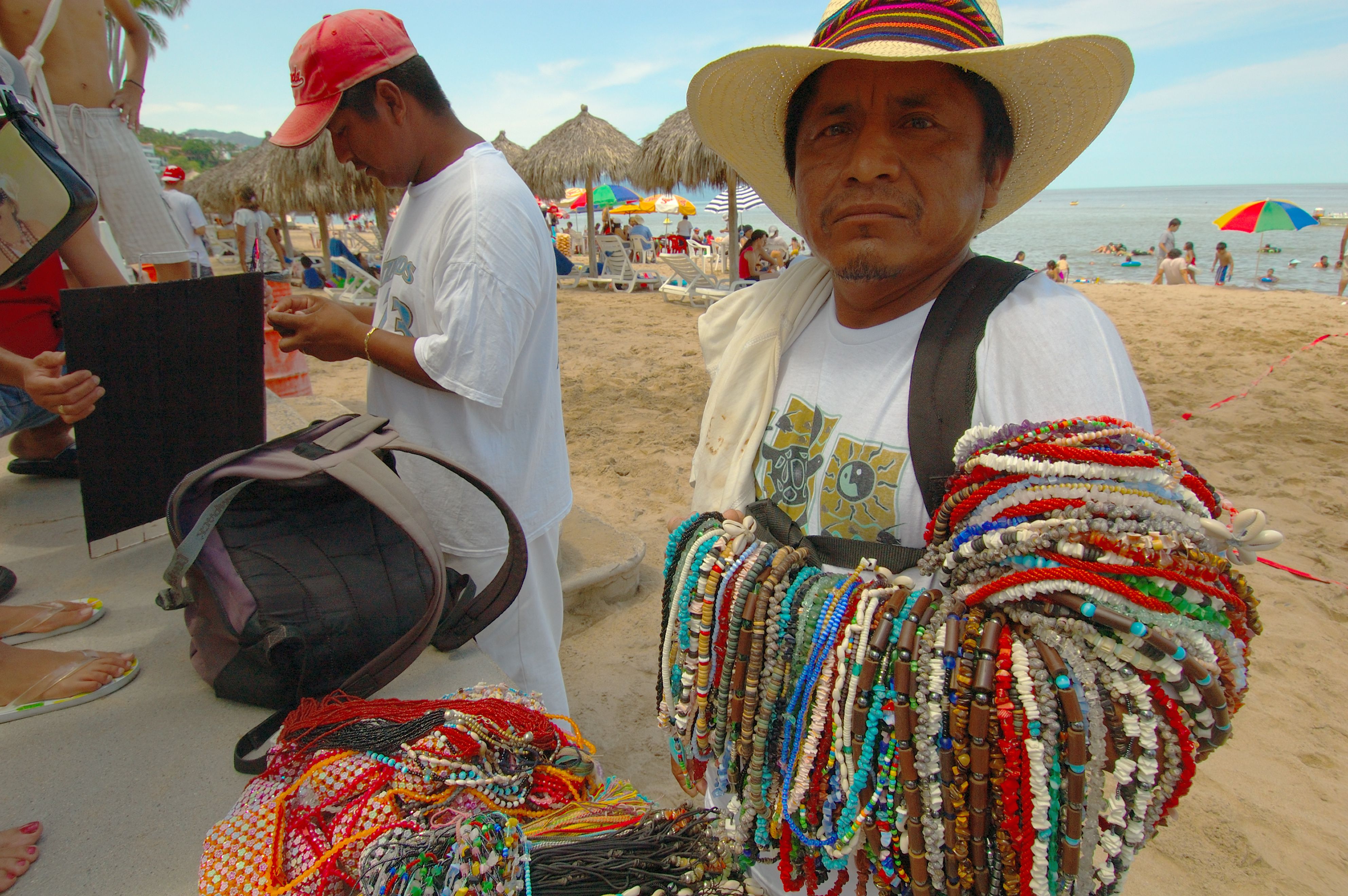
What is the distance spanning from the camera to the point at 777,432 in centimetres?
124

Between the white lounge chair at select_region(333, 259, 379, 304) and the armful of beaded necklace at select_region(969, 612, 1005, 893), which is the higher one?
the white lounge chair at select_region(333, 259, 379, 304)

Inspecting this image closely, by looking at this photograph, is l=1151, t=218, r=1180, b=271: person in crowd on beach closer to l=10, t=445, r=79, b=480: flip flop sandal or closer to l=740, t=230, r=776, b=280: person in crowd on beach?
l=740, t=230, r=776, b=280: person in crowd on beach

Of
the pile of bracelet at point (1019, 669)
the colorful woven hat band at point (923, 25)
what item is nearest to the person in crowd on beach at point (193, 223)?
the colorful woven hat band at point (923, 25)

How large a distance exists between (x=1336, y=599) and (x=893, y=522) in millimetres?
4215

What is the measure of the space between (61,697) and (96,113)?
3.18m

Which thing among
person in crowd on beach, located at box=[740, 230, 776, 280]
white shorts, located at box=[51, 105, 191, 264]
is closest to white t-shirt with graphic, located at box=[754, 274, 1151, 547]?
white shorts, located at box=[51, 105, 191, 264]

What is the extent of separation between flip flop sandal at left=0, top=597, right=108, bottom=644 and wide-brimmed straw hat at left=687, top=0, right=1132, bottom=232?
2051 millimetres

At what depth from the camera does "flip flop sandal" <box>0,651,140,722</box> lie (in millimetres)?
1510

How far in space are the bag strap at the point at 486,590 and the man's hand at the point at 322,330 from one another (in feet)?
1.42

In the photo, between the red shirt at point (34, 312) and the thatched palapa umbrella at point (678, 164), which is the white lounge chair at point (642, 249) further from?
the red shirt at point (34, 312)

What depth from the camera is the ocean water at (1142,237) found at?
23.0 metres

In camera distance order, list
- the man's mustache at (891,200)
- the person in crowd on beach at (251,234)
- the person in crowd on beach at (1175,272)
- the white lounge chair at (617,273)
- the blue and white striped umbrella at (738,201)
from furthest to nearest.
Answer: the person in crowd on beach at (1175,272), the white lounge chair at (617,273), the blue and white striped umbrella at (738,201), the person in crowd on beach at (251,234), the man's mustache at (891,200)

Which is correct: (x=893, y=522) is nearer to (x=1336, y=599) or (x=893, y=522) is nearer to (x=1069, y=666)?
(x=1069, y=666)

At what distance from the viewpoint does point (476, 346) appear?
1.69m
